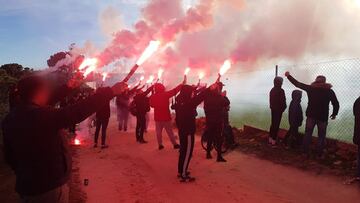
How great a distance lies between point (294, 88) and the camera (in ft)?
66.4

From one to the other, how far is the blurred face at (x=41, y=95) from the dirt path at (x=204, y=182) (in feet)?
13.0

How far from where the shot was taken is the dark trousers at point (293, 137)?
10.9 meters

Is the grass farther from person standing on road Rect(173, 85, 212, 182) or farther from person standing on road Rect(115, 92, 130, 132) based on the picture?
person standing on road Rect(173, 85, 212, 182)

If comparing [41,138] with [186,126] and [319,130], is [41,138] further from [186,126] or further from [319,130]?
[319,130]

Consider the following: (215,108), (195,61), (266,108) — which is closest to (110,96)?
(215,108)

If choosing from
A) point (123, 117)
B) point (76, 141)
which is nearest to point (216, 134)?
point (76, 141)

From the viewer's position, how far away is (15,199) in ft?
23.9

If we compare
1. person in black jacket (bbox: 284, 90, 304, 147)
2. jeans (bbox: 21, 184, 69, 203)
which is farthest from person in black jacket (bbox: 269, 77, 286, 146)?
jeans (bbox: 21, 184, 69, 203)

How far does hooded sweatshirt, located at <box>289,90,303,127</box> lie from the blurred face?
8775mm

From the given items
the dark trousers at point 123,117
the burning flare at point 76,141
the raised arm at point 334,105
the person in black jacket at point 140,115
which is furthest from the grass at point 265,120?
the raised arm at point 334,105

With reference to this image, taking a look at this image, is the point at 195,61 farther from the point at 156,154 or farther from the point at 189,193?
the point at 189,193

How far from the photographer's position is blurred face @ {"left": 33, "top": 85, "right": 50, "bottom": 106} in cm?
341

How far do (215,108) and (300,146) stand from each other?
108 inches

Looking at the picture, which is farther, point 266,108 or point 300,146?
point 266,108
